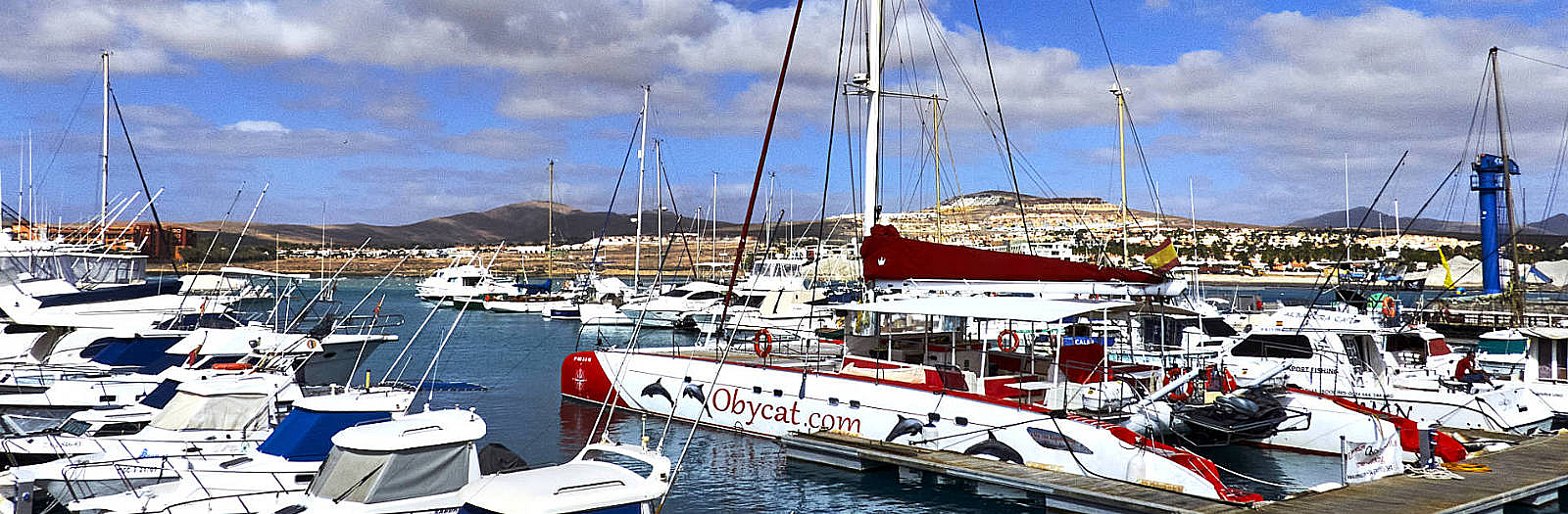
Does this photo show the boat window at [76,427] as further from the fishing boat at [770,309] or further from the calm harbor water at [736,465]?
the fishing boat at [770,309]

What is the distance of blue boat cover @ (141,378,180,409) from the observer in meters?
21.5

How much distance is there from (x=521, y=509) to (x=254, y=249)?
199m

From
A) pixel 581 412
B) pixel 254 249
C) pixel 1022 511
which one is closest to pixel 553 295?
pixel 581 412

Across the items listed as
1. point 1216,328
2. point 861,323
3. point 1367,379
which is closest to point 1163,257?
point 1367,379

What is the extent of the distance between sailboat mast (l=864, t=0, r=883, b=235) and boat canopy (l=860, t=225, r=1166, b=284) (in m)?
0.63

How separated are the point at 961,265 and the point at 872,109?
3.96 metres

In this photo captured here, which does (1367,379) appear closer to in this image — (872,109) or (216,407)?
(872,109)

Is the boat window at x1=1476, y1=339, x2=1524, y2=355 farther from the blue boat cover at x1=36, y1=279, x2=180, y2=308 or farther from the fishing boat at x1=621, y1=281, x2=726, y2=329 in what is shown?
the blue boat cover at x1=36, y1=279, x2=180, y2=308

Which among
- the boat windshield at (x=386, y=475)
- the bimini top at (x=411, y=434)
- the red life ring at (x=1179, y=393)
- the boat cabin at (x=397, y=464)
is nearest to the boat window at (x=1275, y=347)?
the red life ring at (x=1179, y=393)

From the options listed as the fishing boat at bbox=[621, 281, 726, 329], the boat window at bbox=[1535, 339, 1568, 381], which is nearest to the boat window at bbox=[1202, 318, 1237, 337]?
the boat window at bbox=[1535, 339, 1568, 381]

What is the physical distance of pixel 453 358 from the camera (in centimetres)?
4575

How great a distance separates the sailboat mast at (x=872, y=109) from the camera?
24.8 meters

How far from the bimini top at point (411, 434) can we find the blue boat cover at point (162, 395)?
1026 cm

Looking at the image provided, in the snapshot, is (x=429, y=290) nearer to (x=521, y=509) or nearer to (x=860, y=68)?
(x=860, y=68)
